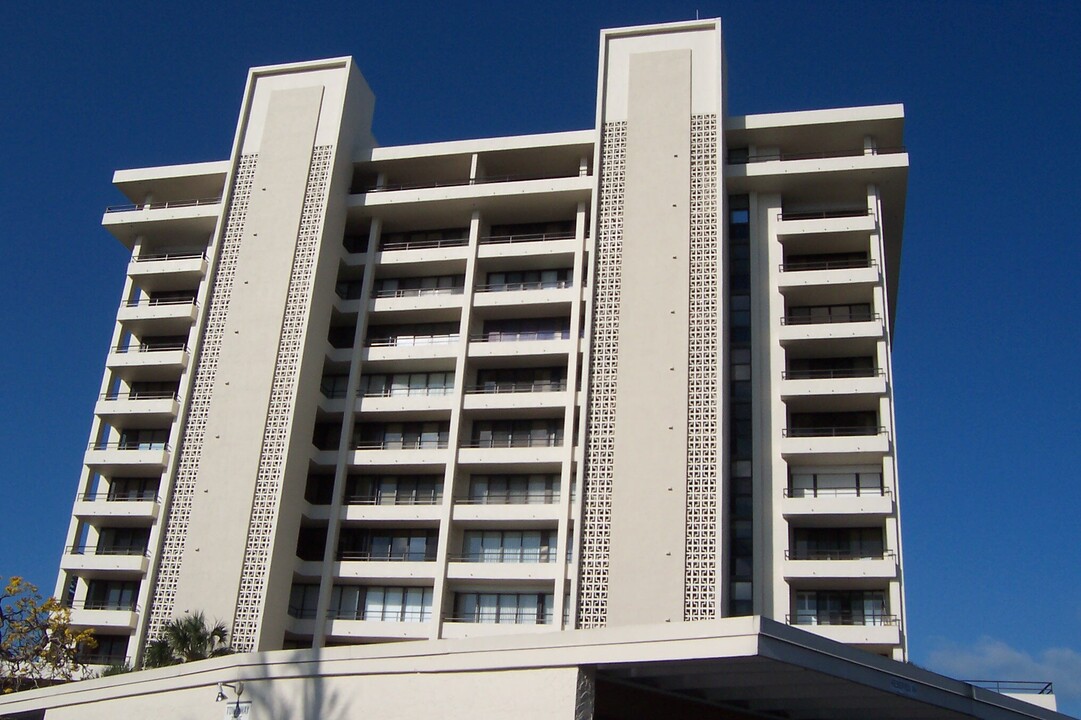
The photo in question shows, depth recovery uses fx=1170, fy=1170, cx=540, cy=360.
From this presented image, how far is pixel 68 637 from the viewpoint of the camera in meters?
48.4

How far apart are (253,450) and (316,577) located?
6246 mm

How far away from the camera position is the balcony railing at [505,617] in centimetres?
4869

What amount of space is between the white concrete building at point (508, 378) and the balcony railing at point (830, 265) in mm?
196

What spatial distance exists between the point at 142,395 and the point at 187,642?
16.8 metres

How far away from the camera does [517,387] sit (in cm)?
5425

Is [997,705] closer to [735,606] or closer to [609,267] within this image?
[735,606]

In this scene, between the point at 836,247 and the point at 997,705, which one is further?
the point at 836,247

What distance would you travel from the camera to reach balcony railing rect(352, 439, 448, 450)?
54125mm

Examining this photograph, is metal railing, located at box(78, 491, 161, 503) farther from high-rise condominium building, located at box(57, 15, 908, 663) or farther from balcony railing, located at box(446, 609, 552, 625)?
balcony railing, located at box(446, 609, 552, 625)

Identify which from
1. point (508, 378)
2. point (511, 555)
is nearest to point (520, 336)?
point (508, 378)

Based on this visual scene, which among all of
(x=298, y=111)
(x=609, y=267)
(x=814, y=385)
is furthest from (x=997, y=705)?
(x=298, y=111)

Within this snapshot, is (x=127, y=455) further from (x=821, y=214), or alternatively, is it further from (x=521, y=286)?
(x=821, y=214)

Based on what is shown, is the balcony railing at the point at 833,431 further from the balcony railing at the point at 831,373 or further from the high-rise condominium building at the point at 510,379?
the balcony railing at the point at 831,373

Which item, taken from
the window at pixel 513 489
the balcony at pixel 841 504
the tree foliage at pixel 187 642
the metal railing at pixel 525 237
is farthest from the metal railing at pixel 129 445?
the balcony at pixel 841 504
